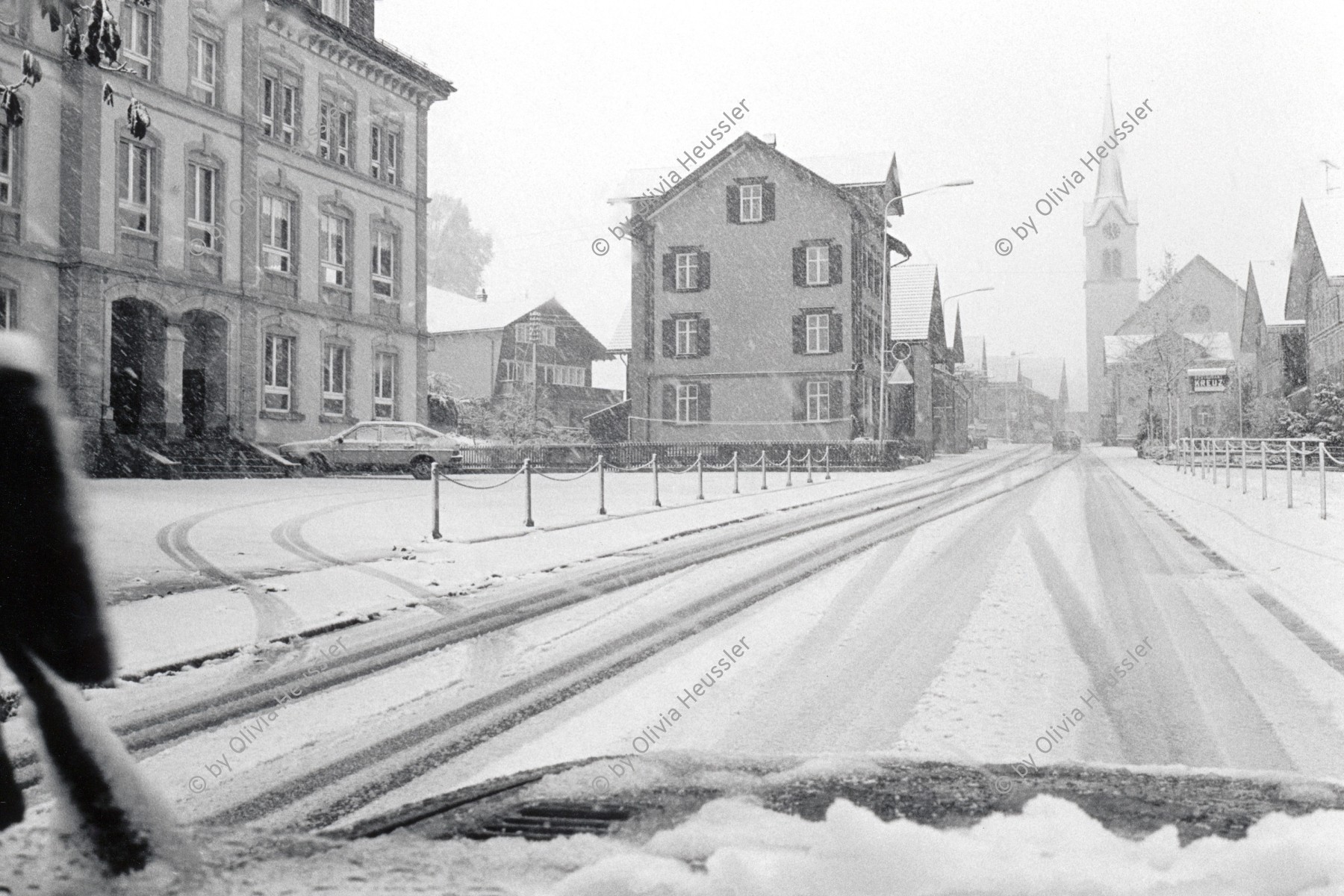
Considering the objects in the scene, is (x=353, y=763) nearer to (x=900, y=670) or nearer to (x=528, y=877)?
(x=528, y=877)

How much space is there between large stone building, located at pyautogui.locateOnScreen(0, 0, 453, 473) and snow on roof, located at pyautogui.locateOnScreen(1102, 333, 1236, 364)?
1536 inches

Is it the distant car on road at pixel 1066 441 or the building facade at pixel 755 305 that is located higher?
the building facade at pixel 755 305

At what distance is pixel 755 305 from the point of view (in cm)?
3294

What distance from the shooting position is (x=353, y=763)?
9.56ft

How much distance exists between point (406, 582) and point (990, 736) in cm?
478

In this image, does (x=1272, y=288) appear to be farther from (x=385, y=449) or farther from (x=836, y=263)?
(x=385, y=449)

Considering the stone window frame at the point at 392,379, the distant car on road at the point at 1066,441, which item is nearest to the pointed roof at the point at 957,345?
the distant car on road at the point at 1066,441

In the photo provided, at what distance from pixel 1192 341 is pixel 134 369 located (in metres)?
47.2

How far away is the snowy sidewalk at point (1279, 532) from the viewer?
612 centimetres

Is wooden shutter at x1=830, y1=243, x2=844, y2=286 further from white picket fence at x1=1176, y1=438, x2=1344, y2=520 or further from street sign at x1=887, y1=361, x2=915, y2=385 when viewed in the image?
white picket fence at x1=1176, y1=438, x2=1344, y2=520

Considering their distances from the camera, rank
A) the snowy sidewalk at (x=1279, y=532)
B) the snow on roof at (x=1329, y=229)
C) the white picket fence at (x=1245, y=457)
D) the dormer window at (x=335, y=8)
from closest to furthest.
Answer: the snowy sidewalk at (x=1279, y=532) < the dormer window at (x=335, y=8) < the white picket fence at (x=1245, y=457) < the snow on roof at (x=1329, y=229)

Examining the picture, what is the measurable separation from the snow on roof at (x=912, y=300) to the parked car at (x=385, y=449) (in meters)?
23.3

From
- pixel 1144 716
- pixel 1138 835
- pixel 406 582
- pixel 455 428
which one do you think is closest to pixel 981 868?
pixel 1138 835

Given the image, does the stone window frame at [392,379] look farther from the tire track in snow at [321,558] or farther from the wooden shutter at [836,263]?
the wooden shutter at [836,263]
